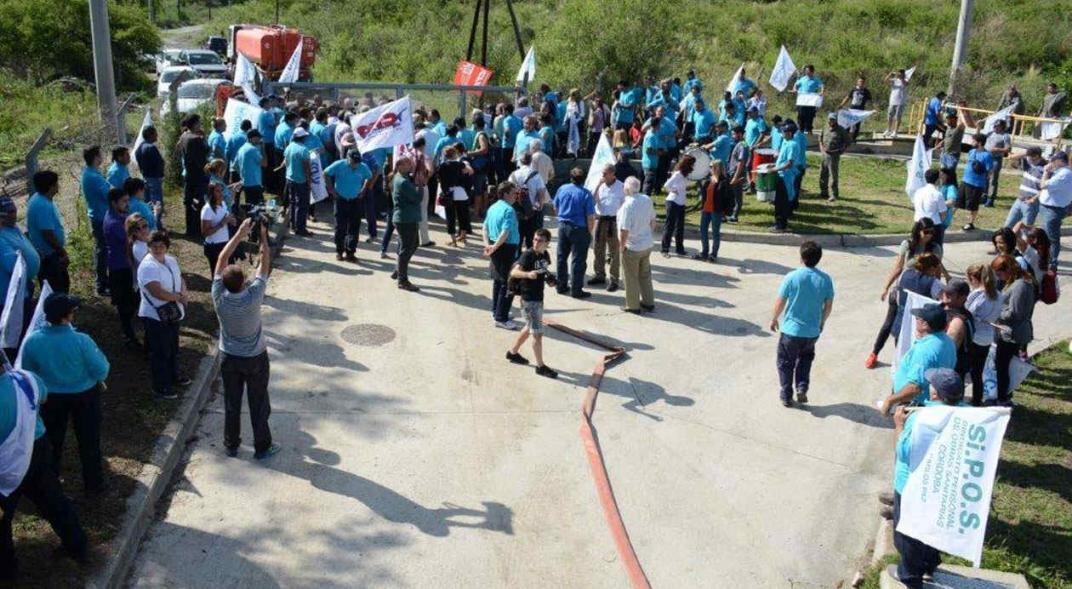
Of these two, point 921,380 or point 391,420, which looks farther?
point 391,420

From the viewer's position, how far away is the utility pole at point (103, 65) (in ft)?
48.0

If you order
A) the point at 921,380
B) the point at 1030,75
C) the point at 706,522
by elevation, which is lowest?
the point at 706,522

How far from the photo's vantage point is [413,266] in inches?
551

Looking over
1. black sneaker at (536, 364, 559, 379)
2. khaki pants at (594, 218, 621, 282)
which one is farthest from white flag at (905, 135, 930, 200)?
black sneaker at (536, 364, 559, 379)

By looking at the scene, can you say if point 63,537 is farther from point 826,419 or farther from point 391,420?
point 826,419

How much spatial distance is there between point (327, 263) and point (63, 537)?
304 inches

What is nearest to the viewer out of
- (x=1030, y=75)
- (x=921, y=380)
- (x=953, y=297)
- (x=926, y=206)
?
(x=921, y=380)

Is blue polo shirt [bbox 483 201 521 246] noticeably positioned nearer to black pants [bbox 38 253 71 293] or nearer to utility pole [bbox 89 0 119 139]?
black pants [bbox 38 253 71 293]

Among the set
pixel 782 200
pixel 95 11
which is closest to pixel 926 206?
pixel 782 200

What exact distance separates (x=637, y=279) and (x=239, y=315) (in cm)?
581

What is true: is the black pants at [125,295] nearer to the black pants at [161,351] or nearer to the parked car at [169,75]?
the black pants at [161,351]

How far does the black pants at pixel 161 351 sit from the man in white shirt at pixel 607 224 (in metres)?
5.99

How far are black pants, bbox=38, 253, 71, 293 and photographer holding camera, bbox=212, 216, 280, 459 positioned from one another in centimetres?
294

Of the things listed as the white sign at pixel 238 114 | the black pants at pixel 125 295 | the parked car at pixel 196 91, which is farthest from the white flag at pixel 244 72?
the black pants at pixel 125 295
